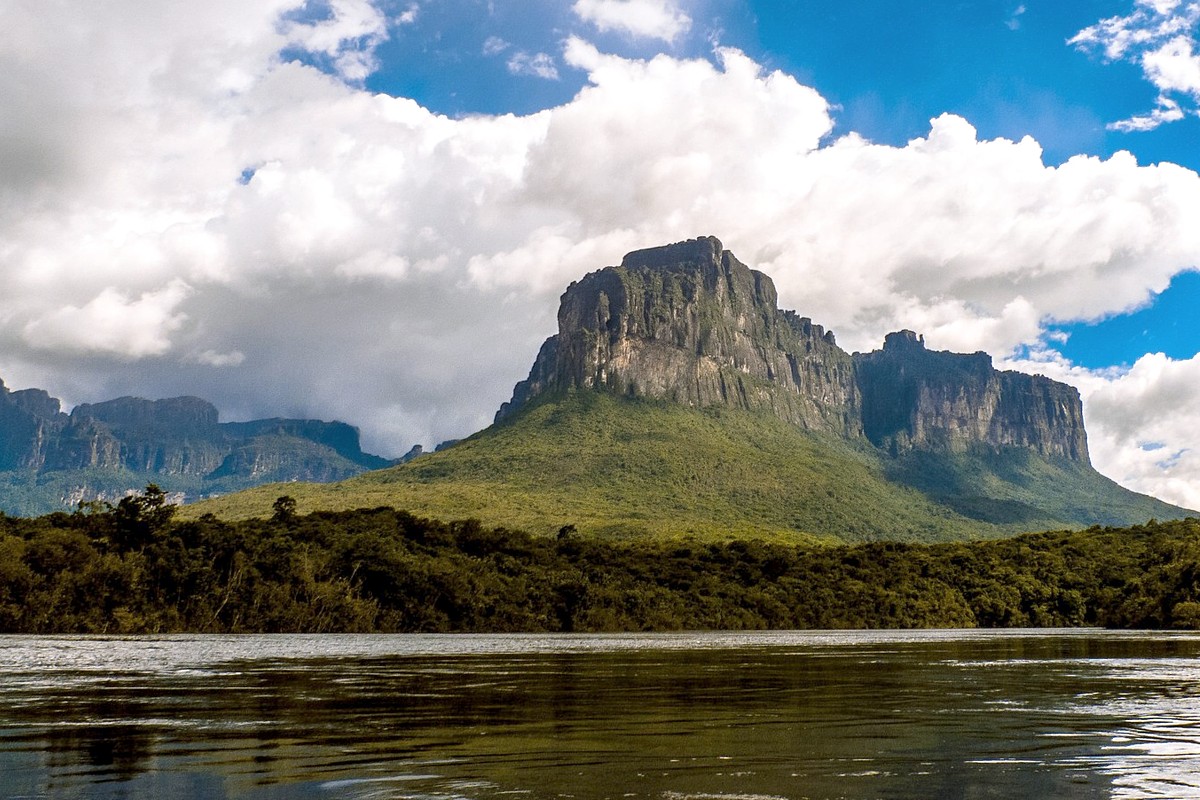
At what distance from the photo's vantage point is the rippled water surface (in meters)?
13.3

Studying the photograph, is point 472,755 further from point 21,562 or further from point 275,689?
point 21,562

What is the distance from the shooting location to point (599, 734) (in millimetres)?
18969

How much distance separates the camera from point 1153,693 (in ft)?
96.0

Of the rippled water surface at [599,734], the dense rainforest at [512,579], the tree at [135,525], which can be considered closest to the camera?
the rippled water surface at [599,734]

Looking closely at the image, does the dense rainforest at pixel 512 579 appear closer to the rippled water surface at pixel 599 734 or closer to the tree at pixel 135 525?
the tree at pixel 135 525

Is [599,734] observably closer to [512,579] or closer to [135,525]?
[135,525]

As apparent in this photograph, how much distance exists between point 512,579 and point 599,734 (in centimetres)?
10290

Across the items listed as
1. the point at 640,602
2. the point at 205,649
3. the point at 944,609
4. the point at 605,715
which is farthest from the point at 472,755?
the point at 944,609

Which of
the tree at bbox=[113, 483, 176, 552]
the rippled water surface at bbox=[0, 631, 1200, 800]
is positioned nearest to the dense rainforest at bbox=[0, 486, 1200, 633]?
the tree at bbox=[113, 483, 176, 552]

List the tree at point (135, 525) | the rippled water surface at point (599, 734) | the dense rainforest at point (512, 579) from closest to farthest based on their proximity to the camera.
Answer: the rippled water surface at point (599, 734) → the dense rainforest at point (512, 579) → the tree at point (135, 525)

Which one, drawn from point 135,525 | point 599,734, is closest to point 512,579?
point 135,525

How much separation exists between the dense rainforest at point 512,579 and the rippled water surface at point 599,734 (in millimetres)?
55472

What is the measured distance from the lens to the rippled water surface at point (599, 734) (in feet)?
43.7

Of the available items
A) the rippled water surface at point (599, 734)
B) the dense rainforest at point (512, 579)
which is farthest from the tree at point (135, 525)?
the rippled water surface at point (599, 734)
